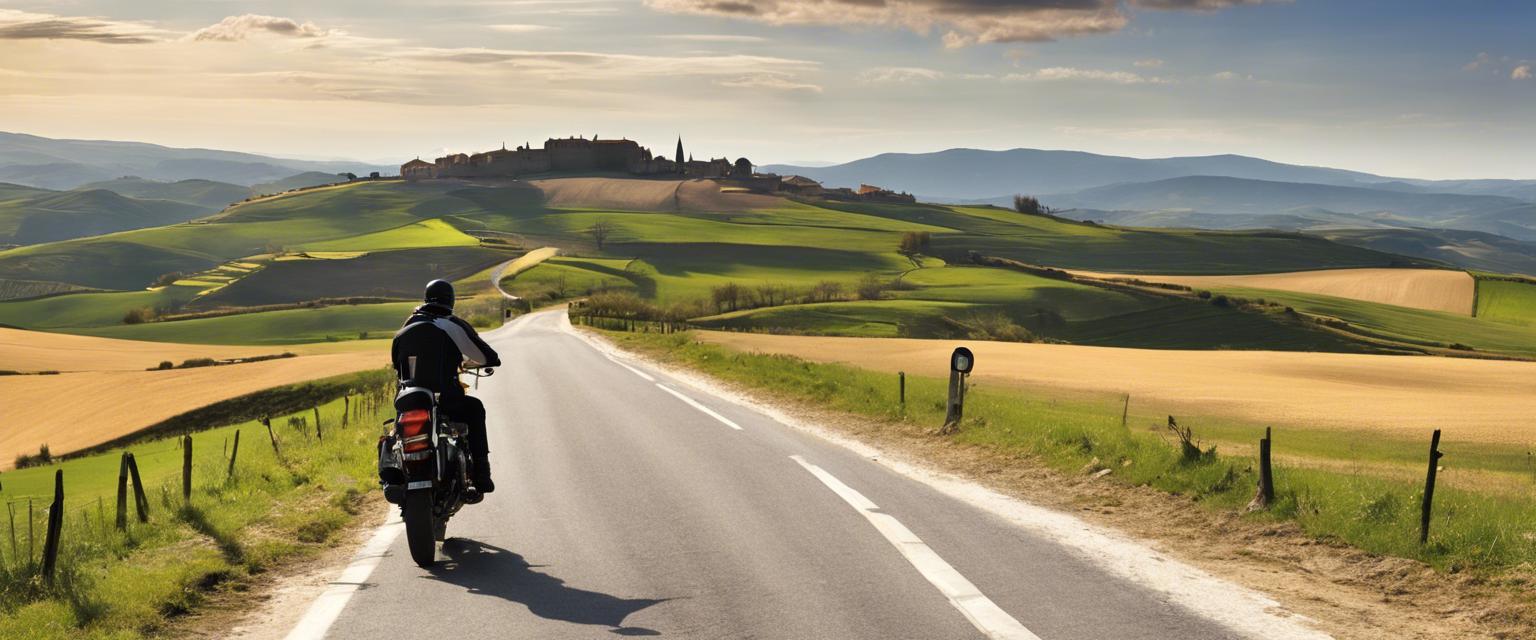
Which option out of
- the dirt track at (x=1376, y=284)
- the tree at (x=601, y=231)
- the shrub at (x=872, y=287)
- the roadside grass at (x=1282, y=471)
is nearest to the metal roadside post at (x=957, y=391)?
the roadside grass at (x=1282, y=471)

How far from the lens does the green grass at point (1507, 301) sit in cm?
10575

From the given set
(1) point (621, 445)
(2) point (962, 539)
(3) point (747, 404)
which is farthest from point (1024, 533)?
(3) point (747, 404)

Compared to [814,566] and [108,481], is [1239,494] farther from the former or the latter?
[108,481]

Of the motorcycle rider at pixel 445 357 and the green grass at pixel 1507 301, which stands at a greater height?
the motorcycle rider at pixel 445 357

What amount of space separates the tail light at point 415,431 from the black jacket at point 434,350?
0.35m

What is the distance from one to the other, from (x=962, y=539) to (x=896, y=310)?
82.4m

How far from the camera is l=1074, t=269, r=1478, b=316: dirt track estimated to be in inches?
4545

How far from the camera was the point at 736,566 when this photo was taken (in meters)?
8.34

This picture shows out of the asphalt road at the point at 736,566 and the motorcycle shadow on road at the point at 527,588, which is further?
the motorcycle shadow on road at the point at 527,588

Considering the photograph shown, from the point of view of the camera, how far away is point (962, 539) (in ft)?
30.3

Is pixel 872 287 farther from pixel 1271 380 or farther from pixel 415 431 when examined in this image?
pixel 415 431

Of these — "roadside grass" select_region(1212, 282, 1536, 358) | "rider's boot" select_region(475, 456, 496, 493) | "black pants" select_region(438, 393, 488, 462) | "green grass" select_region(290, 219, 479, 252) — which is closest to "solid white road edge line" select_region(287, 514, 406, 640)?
"rider's boot" select_region(475, 456, 496, 493)

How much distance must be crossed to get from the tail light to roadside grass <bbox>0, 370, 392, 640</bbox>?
59.6 inches

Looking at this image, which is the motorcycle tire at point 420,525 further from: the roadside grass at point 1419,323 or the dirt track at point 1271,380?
the roadside grass at point 1419,323
